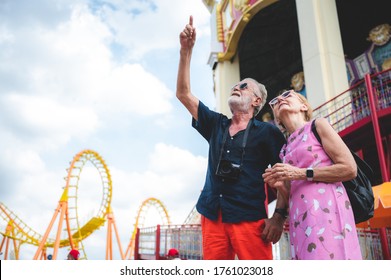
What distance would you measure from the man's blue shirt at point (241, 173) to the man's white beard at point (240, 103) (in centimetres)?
11

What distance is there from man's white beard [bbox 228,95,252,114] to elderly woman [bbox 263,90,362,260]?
38cm

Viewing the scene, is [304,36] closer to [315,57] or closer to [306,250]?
[315,57]

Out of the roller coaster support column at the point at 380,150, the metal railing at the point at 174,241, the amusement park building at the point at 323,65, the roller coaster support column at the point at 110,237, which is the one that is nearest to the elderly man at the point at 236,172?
the amusement park building at the point at 323,65

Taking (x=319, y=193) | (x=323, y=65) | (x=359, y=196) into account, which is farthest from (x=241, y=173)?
(x=323, y=65)

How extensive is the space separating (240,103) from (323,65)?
777 cm

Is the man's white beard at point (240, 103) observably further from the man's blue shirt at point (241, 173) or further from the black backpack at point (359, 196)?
the black backpack at point (359, 196)

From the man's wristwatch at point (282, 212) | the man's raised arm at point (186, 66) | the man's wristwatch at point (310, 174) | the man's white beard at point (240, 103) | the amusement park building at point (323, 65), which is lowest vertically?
the man's wristwatch at point (282, 212)

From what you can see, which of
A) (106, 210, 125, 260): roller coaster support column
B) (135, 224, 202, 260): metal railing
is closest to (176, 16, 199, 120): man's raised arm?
(135, 224, 202, 260): metal railing

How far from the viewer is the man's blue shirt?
1.95 m

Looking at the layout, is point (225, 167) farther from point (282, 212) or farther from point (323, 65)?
point (323, 65)

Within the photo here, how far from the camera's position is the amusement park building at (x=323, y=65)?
7.88 m

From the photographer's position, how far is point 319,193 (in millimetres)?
1768

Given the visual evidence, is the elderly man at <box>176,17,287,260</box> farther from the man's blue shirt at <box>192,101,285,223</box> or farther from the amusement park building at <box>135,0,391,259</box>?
the amusement park building at <box>135,0,391,259</box>
